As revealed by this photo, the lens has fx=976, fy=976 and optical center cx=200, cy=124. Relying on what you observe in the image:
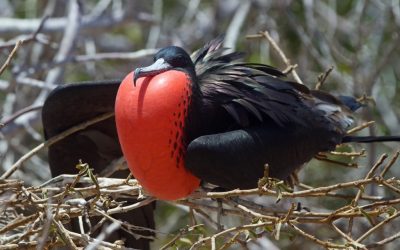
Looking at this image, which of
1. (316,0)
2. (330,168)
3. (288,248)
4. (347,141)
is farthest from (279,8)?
(347,141)

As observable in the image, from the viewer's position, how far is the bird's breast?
2.79m

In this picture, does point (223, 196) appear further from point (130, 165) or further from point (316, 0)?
point (316, 0)

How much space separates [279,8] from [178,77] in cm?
234

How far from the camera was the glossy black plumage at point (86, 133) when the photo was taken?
3.28m

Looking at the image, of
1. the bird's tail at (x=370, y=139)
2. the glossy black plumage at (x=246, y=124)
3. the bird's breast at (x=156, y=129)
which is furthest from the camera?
the bird's tail at (x=370, y=139)

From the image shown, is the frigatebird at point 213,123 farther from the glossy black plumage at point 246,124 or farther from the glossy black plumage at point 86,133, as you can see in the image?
the glossy black plumage at point 86,133

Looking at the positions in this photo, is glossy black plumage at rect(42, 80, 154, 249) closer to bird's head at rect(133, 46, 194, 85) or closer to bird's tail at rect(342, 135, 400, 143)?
bird's head at rect(133, 46, 194, 85)

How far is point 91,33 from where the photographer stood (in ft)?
15.0

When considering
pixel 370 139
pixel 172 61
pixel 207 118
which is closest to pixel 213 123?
pixel 207 118

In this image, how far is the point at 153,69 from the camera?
2.88 meters

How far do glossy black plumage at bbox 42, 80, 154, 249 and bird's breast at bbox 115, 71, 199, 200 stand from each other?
1.42ft

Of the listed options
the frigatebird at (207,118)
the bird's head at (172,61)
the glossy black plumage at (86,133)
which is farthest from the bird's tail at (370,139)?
the glossy black plumage at (86,133)

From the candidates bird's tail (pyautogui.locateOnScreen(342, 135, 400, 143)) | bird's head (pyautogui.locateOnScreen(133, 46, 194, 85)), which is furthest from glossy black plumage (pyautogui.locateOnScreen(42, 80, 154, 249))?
bird's tail (pyautogui.locateOnScreen(342, 135, 400, 143))

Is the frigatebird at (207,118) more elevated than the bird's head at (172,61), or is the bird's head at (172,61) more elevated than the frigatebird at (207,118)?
the bird's head at (172,61)
